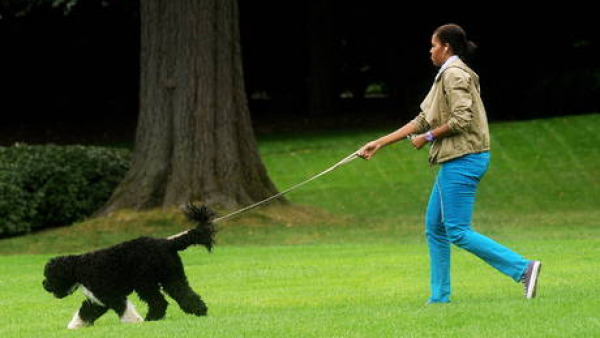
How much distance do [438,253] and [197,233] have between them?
1.81 metres

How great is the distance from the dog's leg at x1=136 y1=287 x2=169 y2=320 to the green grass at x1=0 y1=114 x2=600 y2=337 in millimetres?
186

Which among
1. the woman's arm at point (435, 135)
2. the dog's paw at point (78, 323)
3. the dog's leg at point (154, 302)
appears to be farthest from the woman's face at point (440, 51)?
the dog's paw at point (78, 323)

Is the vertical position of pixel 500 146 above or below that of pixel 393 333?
below

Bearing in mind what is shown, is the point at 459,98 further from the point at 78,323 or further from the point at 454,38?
the point at 78,323

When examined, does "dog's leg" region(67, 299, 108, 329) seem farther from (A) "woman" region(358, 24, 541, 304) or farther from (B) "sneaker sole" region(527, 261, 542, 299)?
(B) "sneaker sole" region(527, 261, 542, 299)

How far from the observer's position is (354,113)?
37125mm

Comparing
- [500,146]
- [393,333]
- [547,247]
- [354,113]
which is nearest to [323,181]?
[500,146]

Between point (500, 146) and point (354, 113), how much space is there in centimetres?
1138

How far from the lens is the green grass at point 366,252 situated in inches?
324

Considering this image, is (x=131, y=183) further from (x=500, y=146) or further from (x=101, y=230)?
(x=500, y=146)

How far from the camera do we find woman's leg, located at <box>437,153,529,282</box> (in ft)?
29.1

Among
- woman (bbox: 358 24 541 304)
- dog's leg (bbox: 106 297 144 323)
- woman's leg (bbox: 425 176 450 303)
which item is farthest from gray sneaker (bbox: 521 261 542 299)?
dog's leg (bbox: 106 297 144 323)

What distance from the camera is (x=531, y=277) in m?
8.87

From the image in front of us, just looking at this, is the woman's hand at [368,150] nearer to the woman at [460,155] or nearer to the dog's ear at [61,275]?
the woman at [460,155]
